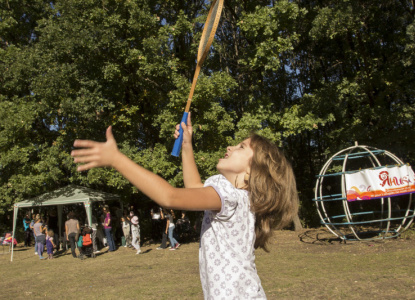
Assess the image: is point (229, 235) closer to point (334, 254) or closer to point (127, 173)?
point (127, 173)

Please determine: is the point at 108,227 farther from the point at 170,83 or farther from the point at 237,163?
the point at 237,163

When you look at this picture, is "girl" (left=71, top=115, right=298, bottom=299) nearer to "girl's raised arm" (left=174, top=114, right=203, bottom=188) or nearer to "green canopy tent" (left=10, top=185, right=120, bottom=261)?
"girl's raised arm" (left=174, top=114, right=203, bottom=188)

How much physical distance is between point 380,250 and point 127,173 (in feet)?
40.7

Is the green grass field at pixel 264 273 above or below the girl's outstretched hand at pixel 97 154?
below

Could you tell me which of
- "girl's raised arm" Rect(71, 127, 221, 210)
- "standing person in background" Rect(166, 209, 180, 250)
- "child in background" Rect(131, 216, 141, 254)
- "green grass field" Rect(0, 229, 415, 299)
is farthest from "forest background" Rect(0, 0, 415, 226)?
"girl's raised arm" Rect(71, 127, 221, 210)

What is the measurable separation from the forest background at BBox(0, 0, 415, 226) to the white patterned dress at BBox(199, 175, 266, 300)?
13.6 m

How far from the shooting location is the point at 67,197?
712 inches

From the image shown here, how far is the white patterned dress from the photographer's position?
7.21ft

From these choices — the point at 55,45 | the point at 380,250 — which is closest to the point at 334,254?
the point at 380,250

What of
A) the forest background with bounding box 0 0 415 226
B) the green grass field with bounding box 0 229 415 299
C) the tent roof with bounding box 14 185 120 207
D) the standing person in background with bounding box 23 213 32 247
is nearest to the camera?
the green grass field with bounding box 0 229 415 299

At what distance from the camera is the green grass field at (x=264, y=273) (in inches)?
320

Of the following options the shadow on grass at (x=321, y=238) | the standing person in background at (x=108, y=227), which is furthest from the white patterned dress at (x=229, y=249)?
the standing person in background at (x=108, y=227)

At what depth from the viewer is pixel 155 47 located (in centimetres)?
1652

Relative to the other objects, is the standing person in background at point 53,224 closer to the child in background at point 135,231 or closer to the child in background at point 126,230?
the child in background at point 126,230
